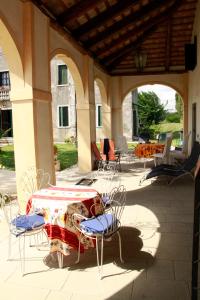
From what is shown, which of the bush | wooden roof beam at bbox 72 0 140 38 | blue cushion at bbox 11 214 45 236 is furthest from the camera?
the bush

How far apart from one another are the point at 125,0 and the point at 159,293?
21.2 ft

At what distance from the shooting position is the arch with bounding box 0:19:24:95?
5012mm

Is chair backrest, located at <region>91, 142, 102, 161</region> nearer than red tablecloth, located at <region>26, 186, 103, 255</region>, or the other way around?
red tablecloth, located at <region>26, 186, 103, 255</region>

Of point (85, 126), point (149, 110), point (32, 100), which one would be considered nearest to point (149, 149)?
point (85, 126)

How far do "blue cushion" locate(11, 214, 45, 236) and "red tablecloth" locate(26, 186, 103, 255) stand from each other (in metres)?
0.09

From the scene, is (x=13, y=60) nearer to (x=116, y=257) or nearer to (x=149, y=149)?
(x=116, y=257)

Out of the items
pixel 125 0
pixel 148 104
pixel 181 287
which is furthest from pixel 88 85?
pixel 148 104

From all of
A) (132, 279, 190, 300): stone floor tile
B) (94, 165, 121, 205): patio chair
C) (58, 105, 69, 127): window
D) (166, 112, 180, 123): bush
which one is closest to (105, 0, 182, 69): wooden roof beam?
(94, 165, 121, 205): patio chair

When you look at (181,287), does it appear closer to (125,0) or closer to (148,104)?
(125,0)

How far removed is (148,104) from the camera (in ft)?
92.3

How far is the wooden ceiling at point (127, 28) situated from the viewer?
6660mm

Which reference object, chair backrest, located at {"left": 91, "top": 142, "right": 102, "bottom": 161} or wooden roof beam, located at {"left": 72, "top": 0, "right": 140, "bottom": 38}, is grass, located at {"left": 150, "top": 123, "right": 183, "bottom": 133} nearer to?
chair backrest, located at {"left": 91, "top": 142, "right": 102, "bottom": 161}

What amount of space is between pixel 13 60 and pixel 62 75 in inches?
704

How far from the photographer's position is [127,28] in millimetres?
9711
